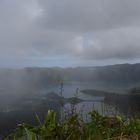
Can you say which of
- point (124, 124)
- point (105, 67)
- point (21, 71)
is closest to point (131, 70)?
point (105, 67)

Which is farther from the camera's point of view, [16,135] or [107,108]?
[107,108]

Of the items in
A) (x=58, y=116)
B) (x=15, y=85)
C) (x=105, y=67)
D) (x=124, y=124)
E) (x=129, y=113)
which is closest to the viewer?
(x=58, y=116)

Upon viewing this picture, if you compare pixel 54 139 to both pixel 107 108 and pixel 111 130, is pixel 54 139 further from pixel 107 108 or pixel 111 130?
pixel 107 108

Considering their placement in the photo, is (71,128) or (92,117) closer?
(71,128)

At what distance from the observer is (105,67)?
40.6m

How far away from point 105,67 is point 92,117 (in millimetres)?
34235

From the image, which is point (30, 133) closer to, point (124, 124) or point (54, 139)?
point (54, 139)

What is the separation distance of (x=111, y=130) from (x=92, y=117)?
37 cm

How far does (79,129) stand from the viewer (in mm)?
5852

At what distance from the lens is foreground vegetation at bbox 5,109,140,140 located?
5336 millimetres

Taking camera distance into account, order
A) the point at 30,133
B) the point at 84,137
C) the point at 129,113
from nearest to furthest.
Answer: the point at 30,133, the point at 84,137, the point at 129,113

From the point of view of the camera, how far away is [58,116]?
619 cm

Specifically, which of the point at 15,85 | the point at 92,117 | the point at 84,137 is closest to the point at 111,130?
the point at 92,117

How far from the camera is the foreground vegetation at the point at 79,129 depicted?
5336mm
